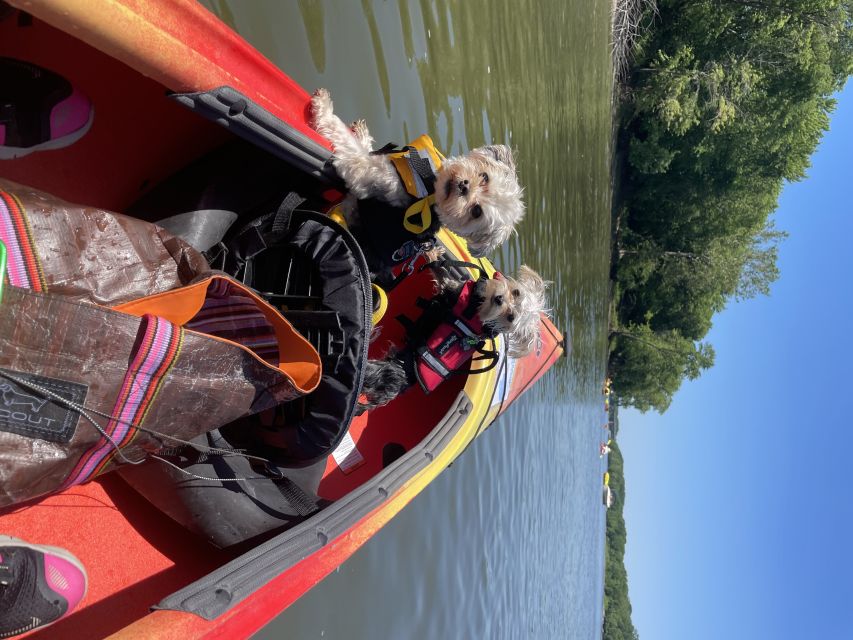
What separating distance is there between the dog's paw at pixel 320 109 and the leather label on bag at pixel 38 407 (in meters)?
2.46

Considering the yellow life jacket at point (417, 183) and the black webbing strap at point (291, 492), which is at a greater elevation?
the yellow life jacket at point (417, 183)

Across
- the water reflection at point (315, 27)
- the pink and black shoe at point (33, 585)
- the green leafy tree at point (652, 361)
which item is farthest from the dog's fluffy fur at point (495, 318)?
the green leafy tree at point (652, 361)

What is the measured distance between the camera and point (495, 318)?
4.93 m

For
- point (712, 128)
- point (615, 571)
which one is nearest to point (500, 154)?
point (712, 128)

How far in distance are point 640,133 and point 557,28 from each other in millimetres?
11255

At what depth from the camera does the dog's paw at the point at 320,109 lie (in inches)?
152

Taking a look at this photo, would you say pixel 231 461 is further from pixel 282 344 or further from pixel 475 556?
pixel 475 556

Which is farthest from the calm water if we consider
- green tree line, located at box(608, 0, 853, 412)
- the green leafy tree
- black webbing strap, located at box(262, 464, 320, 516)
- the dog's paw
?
the green leafy tree


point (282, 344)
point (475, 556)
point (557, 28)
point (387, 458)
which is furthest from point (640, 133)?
point (282, 344)

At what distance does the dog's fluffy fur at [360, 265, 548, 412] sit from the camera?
4.46 m

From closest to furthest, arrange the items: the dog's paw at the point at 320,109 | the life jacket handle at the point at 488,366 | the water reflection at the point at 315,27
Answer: the dog's paw at the point at 320,109 → the water reflection at the point at 315,27 → the life jacket handle at the point at 488,366

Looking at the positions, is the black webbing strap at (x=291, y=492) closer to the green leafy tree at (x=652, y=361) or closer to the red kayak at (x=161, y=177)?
the red kayak at (x=161, y=177)

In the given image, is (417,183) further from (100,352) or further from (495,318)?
(100,352)

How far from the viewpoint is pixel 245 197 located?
3.53 m
